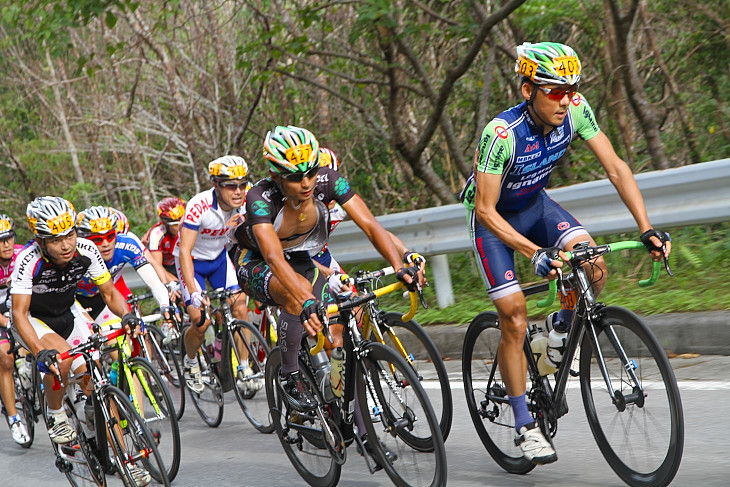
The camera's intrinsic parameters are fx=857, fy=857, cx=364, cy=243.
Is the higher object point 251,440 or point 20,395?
point 20,395

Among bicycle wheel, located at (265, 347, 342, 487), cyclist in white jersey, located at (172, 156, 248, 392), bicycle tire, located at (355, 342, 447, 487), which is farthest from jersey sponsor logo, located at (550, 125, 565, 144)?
cyclist in white jersey, located at (172, 156, 248, 392)

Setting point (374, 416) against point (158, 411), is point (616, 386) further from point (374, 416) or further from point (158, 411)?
point (158, 411)

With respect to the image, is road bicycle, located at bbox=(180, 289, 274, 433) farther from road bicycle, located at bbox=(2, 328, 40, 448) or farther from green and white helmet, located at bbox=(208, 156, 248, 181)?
road bicycle, located at bbox=(2, 328, 40, 448)

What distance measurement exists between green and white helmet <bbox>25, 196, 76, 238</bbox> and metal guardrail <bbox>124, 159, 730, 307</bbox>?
373 centimetres

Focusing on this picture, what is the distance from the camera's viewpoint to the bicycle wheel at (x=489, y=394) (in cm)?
487

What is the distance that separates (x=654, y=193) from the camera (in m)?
7.08

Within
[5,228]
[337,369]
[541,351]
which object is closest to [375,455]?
[337,369]

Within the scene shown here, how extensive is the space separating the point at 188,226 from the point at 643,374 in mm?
5025

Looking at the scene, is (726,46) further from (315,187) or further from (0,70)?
(0,70)

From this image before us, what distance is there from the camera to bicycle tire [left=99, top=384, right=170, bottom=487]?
Answer: 5199mm

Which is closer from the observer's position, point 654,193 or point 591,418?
point 591,418

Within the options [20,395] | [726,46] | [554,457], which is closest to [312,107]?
[726,46]

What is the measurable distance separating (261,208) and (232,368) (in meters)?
2.80

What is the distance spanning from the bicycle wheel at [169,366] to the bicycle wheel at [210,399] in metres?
0.25
